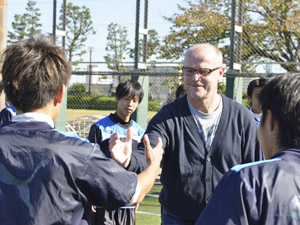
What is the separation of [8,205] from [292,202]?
3.85ft

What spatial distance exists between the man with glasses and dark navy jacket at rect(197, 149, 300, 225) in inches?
70.4

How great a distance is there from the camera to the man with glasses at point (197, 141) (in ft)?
11.5

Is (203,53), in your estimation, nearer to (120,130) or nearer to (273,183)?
(120,130)

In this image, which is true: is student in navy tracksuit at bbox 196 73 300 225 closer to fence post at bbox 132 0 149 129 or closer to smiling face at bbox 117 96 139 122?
smiling face at bbox 117 96 139 122

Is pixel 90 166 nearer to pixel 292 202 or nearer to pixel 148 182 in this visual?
pixel 148 182

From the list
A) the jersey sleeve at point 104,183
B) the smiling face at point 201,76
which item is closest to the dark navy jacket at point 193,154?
the smiling face at point 201,76

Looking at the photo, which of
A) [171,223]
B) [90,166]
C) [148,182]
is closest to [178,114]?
[171,223]

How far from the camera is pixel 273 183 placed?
64.0 inches

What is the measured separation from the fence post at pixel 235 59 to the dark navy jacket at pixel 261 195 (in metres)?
6.91

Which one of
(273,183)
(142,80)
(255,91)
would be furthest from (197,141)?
(142,80)

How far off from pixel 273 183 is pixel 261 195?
6 centimetres

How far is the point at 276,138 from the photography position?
174 centimetres

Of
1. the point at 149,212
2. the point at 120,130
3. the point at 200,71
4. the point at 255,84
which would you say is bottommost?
the point at 149,212

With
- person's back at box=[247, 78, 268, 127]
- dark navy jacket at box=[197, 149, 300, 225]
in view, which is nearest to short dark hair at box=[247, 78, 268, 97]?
person's back at box=[247, 78, 268, 127]
